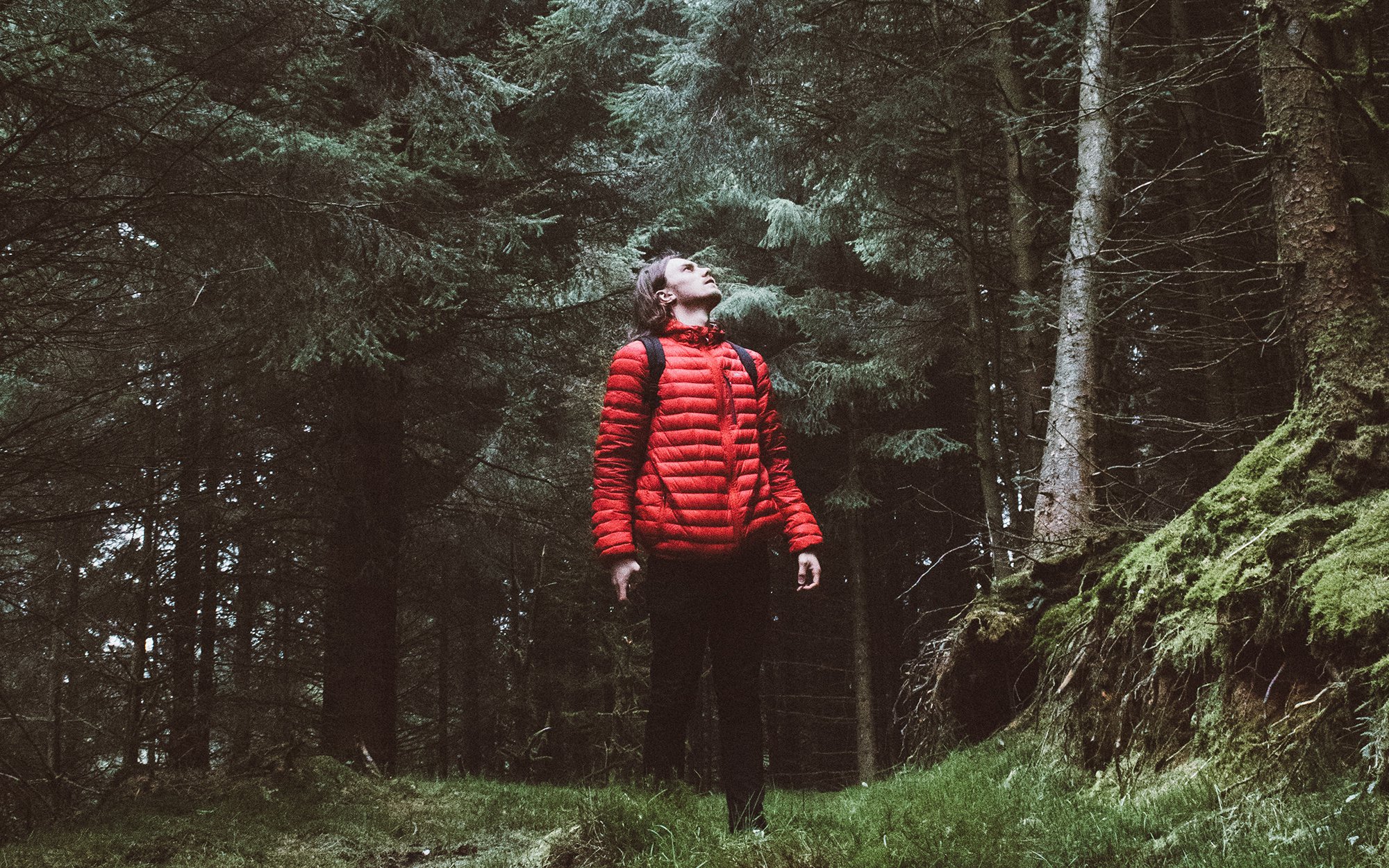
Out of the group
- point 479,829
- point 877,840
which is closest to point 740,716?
point 877,840

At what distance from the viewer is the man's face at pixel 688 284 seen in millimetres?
3680

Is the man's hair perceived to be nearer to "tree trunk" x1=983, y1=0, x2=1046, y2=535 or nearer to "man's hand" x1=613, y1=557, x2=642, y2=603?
"man's hand" x1=613, y1=557, x2=642, y2=603

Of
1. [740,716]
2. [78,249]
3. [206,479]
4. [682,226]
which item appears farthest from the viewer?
[682,226]

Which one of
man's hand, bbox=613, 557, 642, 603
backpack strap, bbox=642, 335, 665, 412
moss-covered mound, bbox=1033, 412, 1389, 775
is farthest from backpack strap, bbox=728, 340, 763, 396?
moss-covered mound, bbox=1033, 412, 1389, 775

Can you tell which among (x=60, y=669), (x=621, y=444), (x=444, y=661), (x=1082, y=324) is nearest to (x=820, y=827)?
(x=621, y=444)

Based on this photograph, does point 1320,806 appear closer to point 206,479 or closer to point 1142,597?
point 1142,597

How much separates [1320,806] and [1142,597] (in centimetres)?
130

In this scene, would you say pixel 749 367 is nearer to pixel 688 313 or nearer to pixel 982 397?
pixel 688 313

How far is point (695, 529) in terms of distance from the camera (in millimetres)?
3275

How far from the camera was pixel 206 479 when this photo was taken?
283 inches

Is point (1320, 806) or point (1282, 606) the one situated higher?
point (1282, 606)

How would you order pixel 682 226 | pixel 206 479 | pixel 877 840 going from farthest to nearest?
1. pixel 682 226
2. pixel 206 479
3. pixel 877 840

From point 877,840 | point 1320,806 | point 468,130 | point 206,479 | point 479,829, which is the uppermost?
point 468,130

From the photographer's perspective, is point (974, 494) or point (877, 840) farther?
point (974, 494)
